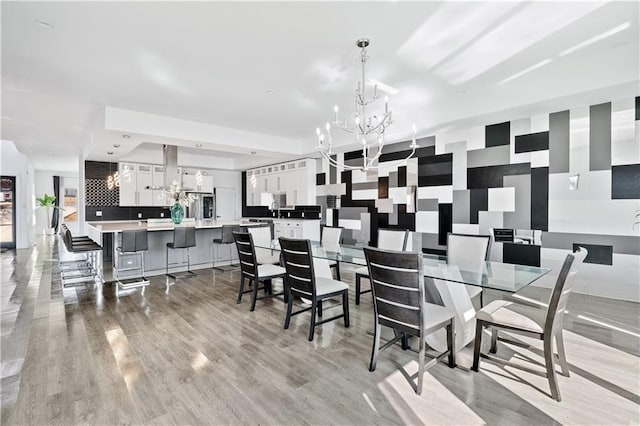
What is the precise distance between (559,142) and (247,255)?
435 centimetres

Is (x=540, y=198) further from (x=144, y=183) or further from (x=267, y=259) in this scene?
(x=144, y=183)

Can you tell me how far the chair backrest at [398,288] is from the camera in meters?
2.10

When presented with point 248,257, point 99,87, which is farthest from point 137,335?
point 99,87

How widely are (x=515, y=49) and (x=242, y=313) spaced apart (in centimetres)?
395

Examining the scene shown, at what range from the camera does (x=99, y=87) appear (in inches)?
160

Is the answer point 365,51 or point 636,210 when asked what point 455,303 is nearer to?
point 365,51

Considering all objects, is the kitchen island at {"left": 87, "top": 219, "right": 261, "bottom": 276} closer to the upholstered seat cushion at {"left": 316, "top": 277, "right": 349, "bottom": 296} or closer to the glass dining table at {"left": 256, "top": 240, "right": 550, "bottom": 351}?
the upholstered seat cushion at {"left": 316, "top": 277, "right": 349, "bottom": 296}

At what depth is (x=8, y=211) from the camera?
28.9ft

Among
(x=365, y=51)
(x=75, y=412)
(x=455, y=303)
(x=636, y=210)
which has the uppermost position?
(x=365, y=51)

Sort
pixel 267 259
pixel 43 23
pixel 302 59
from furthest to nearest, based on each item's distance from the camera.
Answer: pixel 267 259
pixel 302 59
pixel 43 23

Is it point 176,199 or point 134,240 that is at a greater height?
point 176,199

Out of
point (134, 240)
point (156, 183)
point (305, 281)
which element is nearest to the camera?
point (305, 281)

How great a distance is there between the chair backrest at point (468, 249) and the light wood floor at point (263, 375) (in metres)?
0.96

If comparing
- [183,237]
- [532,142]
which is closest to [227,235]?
[183,237]
